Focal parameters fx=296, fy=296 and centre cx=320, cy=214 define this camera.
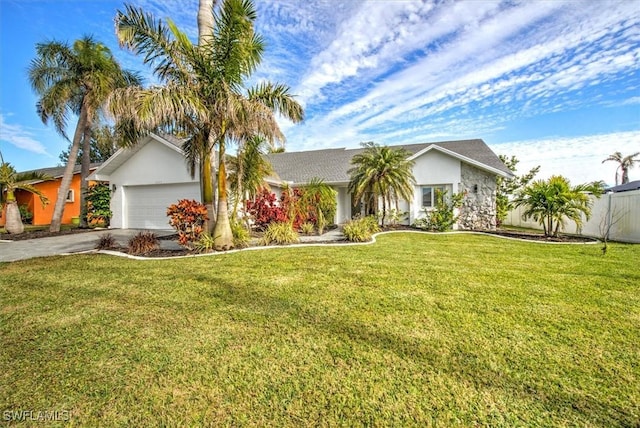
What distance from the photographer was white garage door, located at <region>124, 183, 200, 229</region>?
15.1 m

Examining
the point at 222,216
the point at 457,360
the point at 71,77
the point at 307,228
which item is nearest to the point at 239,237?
the point at 222,216

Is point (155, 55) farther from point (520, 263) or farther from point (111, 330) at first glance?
point (520, 263)

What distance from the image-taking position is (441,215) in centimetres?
1528

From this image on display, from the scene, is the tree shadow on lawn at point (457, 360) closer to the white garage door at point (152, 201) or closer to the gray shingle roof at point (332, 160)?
the white garage door at point (152, 201)

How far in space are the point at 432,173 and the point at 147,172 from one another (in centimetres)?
1540

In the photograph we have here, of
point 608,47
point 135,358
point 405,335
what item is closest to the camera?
point 135,358

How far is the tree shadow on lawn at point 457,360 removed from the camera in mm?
2305

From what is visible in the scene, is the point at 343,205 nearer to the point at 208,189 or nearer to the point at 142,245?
the point at 208,189

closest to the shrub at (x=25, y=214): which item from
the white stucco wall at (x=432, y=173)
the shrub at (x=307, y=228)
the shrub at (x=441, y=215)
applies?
the shrub at (x=307, y=228)

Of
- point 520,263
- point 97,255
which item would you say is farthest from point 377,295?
point 97,255

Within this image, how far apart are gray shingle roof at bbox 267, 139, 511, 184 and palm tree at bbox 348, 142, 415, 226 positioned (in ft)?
7.53

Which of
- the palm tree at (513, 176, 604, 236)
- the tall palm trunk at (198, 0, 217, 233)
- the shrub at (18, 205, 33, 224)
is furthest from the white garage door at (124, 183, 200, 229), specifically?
the palm tree at (513, 176, 604, 236)

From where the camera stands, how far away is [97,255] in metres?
8.34

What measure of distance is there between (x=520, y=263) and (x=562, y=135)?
669 inches
